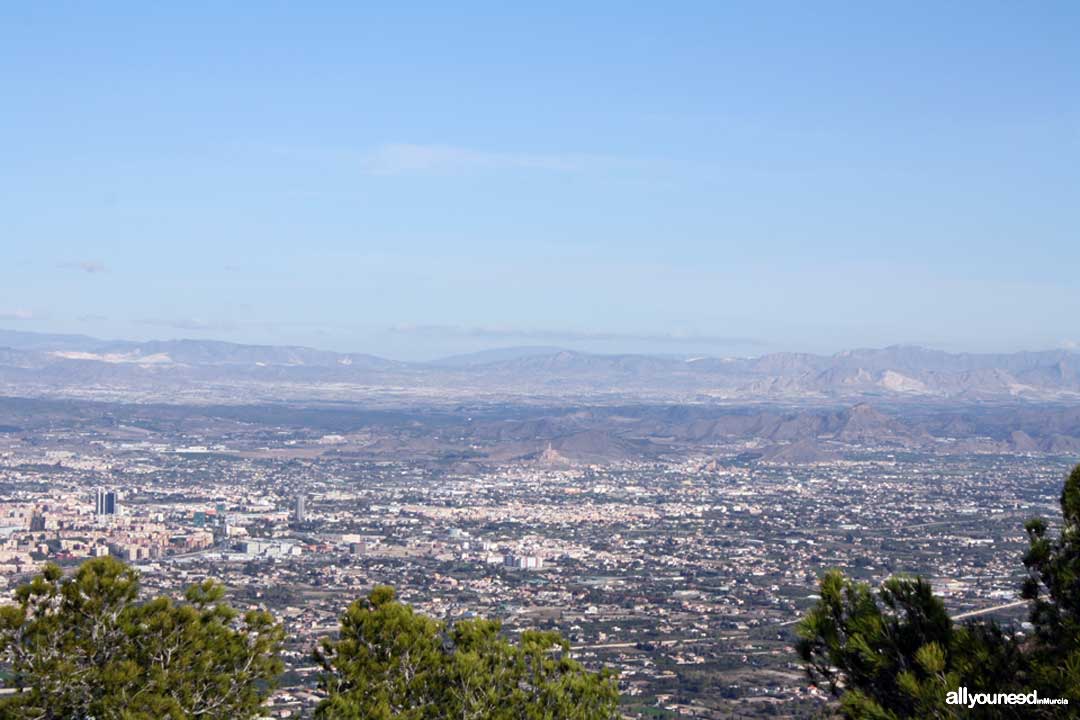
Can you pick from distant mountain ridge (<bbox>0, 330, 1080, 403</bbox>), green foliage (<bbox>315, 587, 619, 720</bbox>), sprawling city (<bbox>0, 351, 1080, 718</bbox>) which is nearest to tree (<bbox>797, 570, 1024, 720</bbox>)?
sprawling city (<bbox>0, 351, 1080, 718</bbox>)

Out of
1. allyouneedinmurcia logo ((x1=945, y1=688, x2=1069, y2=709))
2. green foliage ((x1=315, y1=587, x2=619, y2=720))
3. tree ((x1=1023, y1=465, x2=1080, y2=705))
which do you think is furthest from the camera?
green foliage ((x1=315, y1=587, x2=619, y2=720))

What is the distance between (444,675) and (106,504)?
46622 mm

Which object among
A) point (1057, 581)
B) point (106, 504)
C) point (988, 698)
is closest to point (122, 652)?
point (988, 698)

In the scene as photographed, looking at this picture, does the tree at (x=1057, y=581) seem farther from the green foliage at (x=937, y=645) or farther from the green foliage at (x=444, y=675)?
the green foliage at (x=444, y=675)

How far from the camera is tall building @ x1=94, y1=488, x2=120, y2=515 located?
52406mm

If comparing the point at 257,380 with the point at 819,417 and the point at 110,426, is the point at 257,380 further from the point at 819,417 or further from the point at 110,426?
the point at 819,417

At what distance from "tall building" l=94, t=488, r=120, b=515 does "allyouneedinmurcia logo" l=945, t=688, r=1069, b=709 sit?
4940cm

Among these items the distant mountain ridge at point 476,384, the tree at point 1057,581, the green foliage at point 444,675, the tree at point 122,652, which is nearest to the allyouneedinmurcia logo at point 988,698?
the tree at point 1057,581

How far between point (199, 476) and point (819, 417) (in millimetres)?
57027

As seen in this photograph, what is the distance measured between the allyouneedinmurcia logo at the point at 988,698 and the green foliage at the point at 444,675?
3.71m

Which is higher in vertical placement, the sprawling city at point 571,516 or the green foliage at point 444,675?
the green foliage at point 444,675

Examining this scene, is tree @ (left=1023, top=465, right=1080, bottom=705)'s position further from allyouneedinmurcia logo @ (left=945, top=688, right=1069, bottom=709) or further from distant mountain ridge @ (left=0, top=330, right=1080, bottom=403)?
distant mountain ridge @ (left=0, top=330, right=1080, bottom=403)

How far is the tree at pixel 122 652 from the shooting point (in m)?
9.11

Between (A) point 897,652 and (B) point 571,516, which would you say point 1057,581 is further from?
(B) point 571,516
